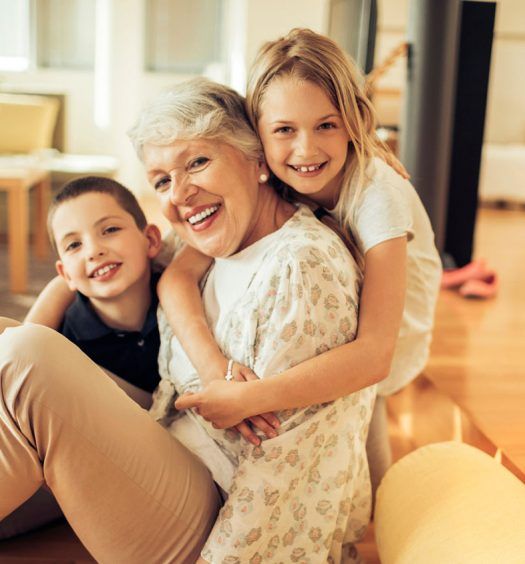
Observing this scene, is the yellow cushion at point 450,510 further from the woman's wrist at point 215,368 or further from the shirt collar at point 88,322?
the shirt collar at point 88,322

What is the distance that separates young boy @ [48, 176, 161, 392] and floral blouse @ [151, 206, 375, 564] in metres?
0.24

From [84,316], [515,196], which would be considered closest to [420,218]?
[84,316]

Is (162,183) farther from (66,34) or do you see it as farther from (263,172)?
(66,34)

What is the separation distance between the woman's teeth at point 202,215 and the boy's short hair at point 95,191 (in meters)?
0.26

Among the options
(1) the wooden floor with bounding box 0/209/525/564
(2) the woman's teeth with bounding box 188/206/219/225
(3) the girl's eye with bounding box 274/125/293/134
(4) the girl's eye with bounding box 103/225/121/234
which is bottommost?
(1) the wooden floor with bounding box 0/209/525/564

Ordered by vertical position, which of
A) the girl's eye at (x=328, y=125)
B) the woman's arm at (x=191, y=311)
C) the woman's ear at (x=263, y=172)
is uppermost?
the girl's eye at (x=328, y=125)

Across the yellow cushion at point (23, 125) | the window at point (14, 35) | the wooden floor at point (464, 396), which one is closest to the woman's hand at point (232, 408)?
the wooden floor at point (464, 396)

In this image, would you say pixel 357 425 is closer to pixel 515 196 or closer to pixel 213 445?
pixel 213 445

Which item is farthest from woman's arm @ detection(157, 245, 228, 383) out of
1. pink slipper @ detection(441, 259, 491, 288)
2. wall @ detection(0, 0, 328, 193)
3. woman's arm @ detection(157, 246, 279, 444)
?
wall @ detection(0, 0, 328, 193)

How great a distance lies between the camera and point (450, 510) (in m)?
1.35

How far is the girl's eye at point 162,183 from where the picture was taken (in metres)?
1.43

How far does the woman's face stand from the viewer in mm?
1381

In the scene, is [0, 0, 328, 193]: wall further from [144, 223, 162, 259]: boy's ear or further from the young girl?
the young girl

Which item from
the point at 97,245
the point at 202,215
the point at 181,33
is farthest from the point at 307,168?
the point at 181,33
